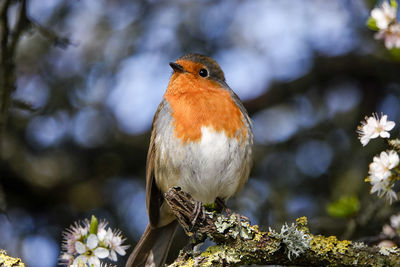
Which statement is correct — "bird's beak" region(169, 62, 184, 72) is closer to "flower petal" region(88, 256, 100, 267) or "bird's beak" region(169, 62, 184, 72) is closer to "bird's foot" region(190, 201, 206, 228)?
"bird's foot" region(190, 201, 206, 228)

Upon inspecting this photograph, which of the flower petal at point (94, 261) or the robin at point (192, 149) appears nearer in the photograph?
the flower petal at point (94, 261)

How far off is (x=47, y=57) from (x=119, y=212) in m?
2.13

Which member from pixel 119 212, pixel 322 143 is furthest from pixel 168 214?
pixel 322 143

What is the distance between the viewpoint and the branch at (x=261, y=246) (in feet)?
10.6

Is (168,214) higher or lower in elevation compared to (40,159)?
lower

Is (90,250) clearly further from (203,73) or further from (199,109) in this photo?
(203,73)

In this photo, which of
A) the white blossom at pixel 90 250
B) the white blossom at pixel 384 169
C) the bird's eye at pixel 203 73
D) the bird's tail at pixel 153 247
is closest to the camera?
the white blossom at pixel 384 169

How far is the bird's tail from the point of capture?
4680 mm

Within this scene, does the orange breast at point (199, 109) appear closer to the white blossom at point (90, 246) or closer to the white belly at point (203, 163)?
the white belly at point (203, 163)

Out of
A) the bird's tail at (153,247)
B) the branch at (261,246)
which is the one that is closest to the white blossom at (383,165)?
the branch at (261,246)

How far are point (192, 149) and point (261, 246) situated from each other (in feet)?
4.36

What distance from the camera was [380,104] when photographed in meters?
6.29

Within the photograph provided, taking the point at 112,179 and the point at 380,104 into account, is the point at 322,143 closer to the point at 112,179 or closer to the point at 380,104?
the point at 380,104

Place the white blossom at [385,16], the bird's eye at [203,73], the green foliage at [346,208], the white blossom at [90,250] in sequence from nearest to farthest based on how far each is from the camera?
the white blossom at [385,16], the white blossom at [90,250], the green foliage at [346,208], the bird's eye at [203,73]
